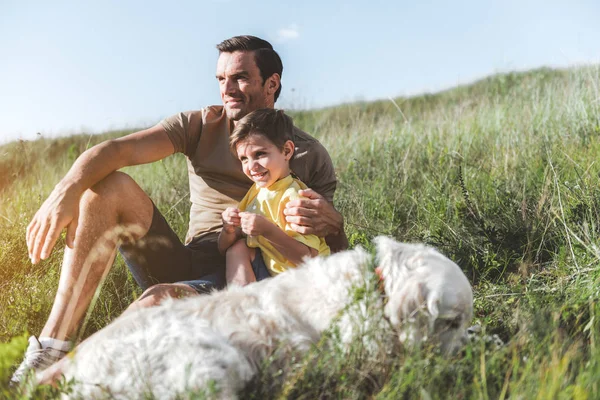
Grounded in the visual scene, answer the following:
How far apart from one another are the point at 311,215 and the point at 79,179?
55.7 inches

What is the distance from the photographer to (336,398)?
102 inches

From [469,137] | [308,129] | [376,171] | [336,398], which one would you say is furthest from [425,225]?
[308,129]

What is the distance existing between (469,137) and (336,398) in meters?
4.95

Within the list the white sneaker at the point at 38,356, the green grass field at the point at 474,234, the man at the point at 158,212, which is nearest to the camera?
the green grass field at the point at 474,234

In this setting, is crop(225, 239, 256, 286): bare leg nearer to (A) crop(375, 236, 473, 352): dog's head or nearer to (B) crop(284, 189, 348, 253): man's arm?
(B) crop(284, 189, 348, 253): man's arm

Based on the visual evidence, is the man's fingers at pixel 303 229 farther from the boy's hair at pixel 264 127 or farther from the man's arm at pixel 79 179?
the man's arm at pixel 79 179

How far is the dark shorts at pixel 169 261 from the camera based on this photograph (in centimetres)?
381

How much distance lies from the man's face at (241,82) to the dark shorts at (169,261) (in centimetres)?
100

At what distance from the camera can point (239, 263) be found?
12.0ft

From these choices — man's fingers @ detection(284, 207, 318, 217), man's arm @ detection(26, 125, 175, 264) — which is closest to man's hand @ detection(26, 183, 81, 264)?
man's arm @ detection(26, 125, 175, 264)

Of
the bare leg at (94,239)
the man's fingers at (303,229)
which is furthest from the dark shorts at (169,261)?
the man's fingers at (303,229)

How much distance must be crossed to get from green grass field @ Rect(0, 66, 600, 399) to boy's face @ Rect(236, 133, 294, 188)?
1069mm

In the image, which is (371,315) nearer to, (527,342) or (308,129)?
(527,342)

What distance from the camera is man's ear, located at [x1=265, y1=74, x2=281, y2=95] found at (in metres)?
4.37
